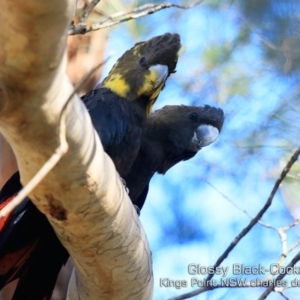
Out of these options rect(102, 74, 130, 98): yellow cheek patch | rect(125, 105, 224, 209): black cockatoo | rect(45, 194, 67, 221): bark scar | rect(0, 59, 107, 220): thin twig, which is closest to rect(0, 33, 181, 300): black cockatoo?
rect(102, 74, 130, 98): yellow cheek patch

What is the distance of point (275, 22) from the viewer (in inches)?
75.9

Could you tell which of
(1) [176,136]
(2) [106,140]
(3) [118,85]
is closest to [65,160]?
(2) [106,140]

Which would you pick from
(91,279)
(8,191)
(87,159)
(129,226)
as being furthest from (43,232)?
(87,159)

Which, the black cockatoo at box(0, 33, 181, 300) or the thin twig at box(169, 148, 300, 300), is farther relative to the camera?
the black cockatoo at box(0, 33, 181, 300)

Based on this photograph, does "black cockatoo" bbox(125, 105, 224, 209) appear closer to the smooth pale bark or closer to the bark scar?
the smooth pale bark

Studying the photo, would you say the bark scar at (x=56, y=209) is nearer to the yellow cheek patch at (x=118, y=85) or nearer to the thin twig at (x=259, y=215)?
the thin twig at (x=259, y=215)

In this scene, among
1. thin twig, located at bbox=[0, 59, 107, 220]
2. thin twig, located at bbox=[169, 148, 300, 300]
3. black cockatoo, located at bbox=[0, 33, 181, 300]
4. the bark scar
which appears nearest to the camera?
thin twig, located at bbox=[0, 59, 107, 220]

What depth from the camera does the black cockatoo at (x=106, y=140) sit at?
1.43 m

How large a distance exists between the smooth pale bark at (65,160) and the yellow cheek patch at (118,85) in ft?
2.18

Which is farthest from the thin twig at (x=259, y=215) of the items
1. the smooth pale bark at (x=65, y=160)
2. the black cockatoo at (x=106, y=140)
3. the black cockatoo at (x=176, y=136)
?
the black cockatoo at (x=176, y=136)

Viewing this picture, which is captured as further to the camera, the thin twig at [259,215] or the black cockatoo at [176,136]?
the black cockatoo at [176,136]

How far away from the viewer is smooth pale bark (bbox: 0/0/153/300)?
2.21 feet

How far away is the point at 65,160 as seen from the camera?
88 centimetres

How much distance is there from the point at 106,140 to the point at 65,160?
752mm
